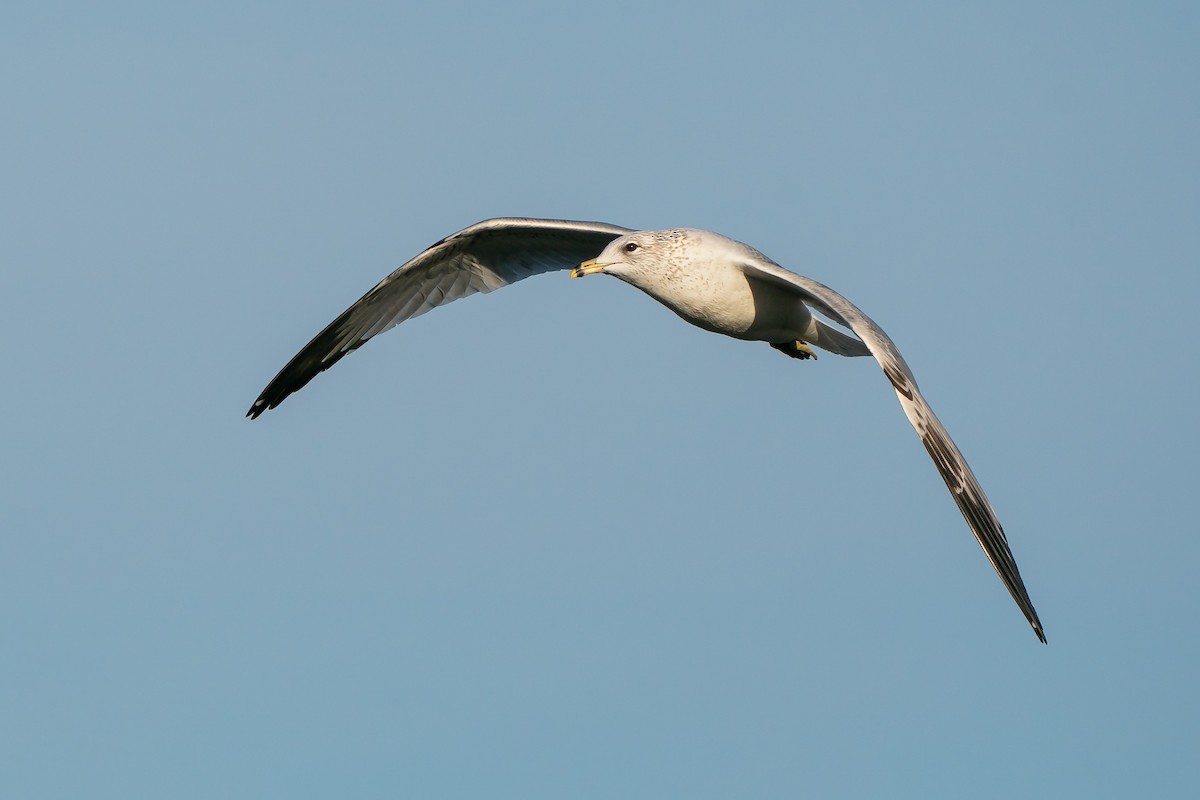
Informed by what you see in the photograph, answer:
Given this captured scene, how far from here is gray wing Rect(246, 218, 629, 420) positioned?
20.1m

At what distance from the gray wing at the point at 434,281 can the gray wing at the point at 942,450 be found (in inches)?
210

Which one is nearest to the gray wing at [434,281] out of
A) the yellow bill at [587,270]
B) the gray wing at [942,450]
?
the yellow bill at [587,270]

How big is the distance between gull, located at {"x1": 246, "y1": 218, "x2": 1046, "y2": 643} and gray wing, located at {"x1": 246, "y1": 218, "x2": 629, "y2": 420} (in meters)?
0.01

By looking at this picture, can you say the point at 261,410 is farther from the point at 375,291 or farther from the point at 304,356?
the point at 375,291

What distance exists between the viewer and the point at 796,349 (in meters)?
18.8

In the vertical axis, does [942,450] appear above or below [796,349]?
below

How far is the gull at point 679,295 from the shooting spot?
49.4 ft

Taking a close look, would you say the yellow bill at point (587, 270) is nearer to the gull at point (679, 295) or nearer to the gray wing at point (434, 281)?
the gull at point (679, 295)

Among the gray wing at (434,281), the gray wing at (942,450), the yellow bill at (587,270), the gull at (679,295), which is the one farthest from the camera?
the gray wing at (434,281)

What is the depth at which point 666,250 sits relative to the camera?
16844 mm

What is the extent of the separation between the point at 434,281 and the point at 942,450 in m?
7.94

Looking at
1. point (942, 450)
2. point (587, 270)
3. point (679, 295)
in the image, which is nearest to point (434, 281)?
point (587, 270)

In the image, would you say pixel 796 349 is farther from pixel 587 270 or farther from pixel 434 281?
pixel 434 281

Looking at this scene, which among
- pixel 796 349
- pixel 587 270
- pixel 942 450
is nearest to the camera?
pixel 942 450
